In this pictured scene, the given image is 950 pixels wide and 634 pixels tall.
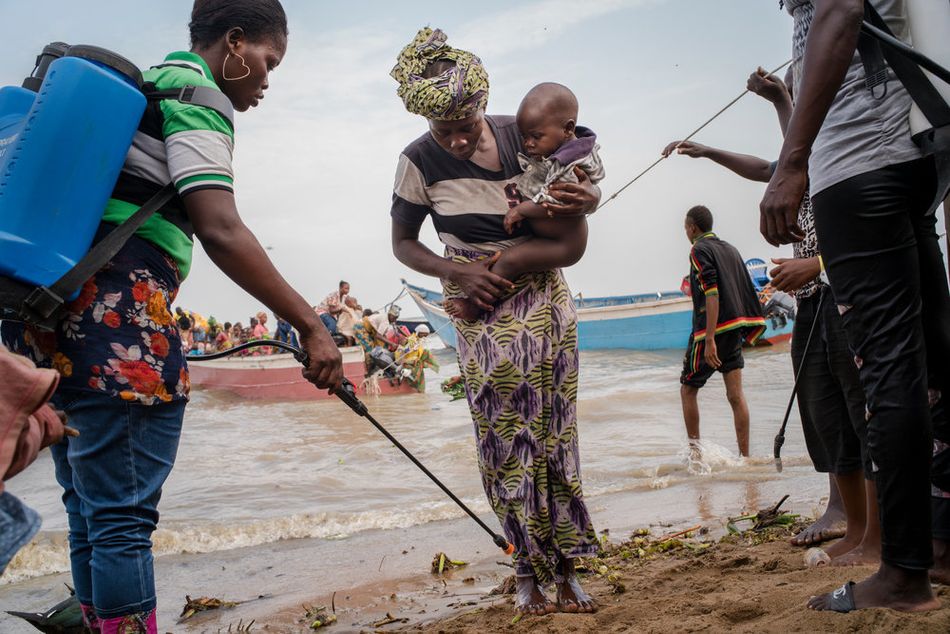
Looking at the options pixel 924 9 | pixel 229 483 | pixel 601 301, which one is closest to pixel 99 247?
pixel 924 9

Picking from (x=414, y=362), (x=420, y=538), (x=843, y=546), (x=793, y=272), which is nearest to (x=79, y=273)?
(x=793, y=272)

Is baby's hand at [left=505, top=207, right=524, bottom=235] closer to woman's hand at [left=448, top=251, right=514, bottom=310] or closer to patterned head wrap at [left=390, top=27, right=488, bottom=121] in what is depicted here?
woman's hand at [left=448, top=251, right=514, bottom=310]

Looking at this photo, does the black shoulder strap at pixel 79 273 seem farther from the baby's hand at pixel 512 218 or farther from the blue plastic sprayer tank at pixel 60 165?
the baby's hand at pixel 512 218

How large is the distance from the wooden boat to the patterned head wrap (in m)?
14.7

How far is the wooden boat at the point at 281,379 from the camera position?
699 inches

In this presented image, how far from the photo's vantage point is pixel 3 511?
1.30 metres

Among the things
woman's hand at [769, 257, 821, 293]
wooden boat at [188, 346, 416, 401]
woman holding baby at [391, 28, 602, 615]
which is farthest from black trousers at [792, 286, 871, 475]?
wooden boat at [188, 346, 416, 401]

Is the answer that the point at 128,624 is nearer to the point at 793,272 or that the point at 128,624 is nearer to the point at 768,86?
the point at 793,272

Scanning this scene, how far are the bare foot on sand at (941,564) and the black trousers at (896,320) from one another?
32cm

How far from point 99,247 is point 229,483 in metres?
6.01

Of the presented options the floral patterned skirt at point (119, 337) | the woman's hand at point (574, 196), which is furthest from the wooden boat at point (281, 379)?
the floral patterned skirt at point (119, 337)

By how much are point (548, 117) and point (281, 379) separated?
699 inches

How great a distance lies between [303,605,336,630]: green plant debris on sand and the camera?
315cm

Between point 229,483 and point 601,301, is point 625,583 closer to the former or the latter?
point 229,483
